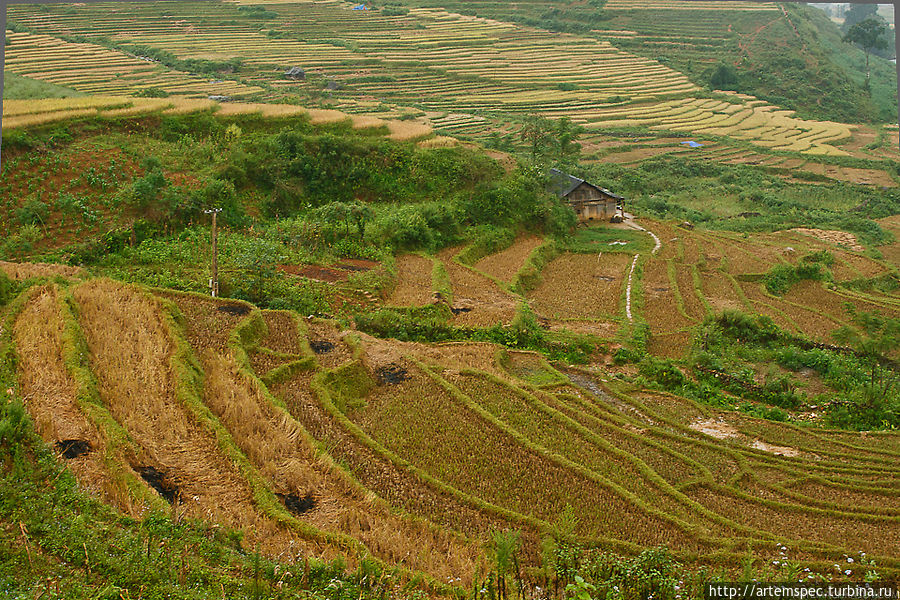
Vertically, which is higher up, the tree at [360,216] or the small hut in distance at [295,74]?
the small hut in distance at [295,74]

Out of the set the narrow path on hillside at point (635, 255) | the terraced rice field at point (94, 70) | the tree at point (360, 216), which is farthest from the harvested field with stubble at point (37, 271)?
the terraced rice field at point (94, 70)

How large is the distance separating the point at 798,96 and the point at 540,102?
15.5 metres

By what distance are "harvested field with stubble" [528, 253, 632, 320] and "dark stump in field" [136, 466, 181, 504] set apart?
30.9 ft

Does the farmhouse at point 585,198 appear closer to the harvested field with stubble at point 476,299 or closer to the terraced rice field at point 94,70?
the harvested field with stubble at point 476,299

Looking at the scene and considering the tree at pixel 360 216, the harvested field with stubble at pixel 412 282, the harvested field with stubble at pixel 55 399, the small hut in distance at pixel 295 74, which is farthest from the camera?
the small hut in distance at pixel 295 74

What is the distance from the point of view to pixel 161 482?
18.0 feet

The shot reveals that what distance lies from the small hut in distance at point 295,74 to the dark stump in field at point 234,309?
72.1ft

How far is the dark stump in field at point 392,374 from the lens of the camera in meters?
8.99

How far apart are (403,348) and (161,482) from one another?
17.0ft

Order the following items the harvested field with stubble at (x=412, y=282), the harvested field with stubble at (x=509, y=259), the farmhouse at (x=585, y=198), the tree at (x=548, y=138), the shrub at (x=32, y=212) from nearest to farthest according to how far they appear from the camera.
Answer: the shrub at (x=32, y=212) < the harvested field with stubble at (x=412, y=282) < the harvested field with stubble at (x=509, y=259) < the farmhouse at (x=585, y=198) < the tree at (x=548, y=138)

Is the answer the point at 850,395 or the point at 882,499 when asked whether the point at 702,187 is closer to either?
the point at 850,395

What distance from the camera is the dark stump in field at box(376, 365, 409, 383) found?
8986 millimetres

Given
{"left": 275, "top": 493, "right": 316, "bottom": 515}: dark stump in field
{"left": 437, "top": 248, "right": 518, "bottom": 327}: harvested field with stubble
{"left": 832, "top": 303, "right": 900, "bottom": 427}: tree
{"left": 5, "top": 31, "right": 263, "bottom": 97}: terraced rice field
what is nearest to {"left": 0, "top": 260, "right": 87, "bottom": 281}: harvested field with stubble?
{"left": 275, "top": 493, "right": 316, "bottom": 515}: dark stump in field

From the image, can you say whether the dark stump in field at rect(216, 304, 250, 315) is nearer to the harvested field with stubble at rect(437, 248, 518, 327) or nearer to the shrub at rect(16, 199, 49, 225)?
the harvested field with stubble at rect(437, 248, 518, 327)
